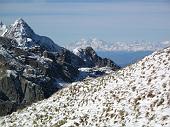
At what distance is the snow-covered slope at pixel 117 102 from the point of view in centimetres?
3359

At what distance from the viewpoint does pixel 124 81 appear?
40.7m

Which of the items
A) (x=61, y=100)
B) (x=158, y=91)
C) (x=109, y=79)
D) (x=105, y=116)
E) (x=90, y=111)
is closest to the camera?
(x=158, y=91)

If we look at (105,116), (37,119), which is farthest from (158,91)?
(37,119)

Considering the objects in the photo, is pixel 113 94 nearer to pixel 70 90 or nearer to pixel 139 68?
pixel 139 68

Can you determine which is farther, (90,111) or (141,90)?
(90,111)

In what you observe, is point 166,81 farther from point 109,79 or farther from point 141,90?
point 109,79

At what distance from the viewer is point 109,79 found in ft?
144

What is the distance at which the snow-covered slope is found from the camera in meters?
33.6

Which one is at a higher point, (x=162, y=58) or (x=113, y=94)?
(x=162, y=58)

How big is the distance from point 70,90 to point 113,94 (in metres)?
9.20

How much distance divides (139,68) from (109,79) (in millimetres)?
4074

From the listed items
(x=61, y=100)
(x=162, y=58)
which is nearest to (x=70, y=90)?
(x=61, y=100)

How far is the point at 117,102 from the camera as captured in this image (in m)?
37.8

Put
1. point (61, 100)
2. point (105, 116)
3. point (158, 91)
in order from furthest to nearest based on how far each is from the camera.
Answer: point (61, 100) < point (105, 116) < point (158, 91)
